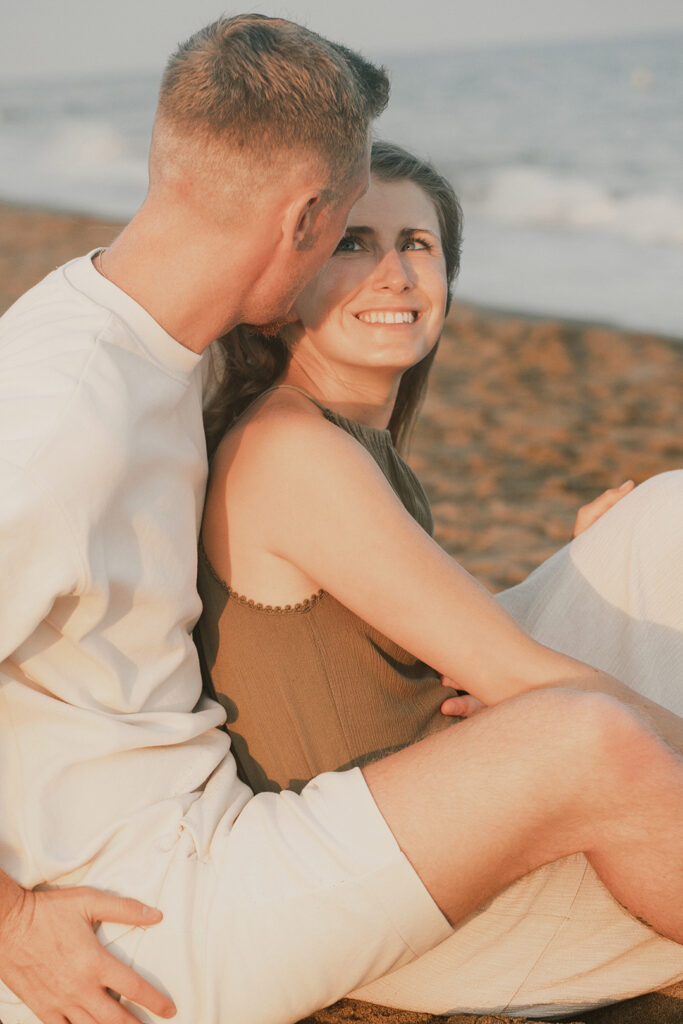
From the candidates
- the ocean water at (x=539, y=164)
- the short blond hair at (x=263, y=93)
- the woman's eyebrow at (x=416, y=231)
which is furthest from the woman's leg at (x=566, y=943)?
the ocean water at (x=539, y=164)

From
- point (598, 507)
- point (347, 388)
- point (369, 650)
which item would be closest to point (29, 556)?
point (369, 650)

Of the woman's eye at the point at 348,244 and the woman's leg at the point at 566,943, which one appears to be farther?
the woman's eye at the point at 348,244

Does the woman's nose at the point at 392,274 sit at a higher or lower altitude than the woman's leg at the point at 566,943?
higher

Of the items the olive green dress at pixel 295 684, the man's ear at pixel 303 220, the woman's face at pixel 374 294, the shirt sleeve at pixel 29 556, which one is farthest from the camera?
the woman's face at pixel 374 294

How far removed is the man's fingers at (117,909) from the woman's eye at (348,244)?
4.89 ft

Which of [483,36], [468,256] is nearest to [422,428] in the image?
[468,256]

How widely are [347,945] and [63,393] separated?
977 mm

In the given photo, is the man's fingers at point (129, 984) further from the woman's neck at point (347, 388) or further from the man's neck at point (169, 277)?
the woman's neck at point (347, 388)

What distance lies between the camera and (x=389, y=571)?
1.95m

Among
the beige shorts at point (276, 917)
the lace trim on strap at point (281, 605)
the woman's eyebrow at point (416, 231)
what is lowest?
the beige shorts at point (276, 917)

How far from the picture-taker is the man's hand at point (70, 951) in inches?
67.4

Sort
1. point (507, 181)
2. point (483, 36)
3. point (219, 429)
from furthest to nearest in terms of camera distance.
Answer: point (483, 36)
point (507, 181)
point (219, 429)

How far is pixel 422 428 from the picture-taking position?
625cm

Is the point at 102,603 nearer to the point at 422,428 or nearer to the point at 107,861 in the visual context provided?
the point at 107,861
